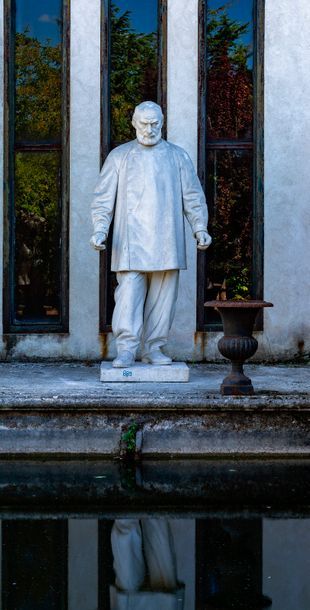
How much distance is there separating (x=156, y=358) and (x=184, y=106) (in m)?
2.74

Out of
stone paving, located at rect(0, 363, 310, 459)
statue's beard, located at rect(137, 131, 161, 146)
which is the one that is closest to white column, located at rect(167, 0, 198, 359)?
statue's beard, located at rect(137, 131, 161, 146)

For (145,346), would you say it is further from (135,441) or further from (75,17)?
(75,17)

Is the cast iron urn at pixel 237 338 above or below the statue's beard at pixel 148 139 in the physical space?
below

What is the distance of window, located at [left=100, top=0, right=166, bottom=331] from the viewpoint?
34.8ft

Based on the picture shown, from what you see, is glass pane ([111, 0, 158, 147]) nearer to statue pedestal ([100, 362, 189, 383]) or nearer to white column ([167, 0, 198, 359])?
white column ([167, 0, 198, 359])

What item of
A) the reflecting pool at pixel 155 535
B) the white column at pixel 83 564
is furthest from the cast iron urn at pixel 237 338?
the white column at pixel 83 564

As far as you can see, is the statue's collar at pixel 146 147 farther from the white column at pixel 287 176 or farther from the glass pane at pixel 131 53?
the white column at pixel 287 176

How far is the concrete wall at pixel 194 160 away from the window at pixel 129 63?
0.41 ft

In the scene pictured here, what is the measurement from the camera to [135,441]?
24.9 feet

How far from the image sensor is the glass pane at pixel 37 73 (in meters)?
10.6

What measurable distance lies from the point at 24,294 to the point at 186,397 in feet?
10.9

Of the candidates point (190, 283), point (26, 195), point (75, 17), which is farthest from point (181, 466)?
point (75, 17)

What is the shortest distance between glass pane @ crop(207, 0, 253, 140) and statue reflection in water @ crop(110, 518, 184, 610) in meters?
5.47

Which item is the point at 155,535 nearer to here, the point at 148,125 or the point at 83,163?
the point at 148,125
